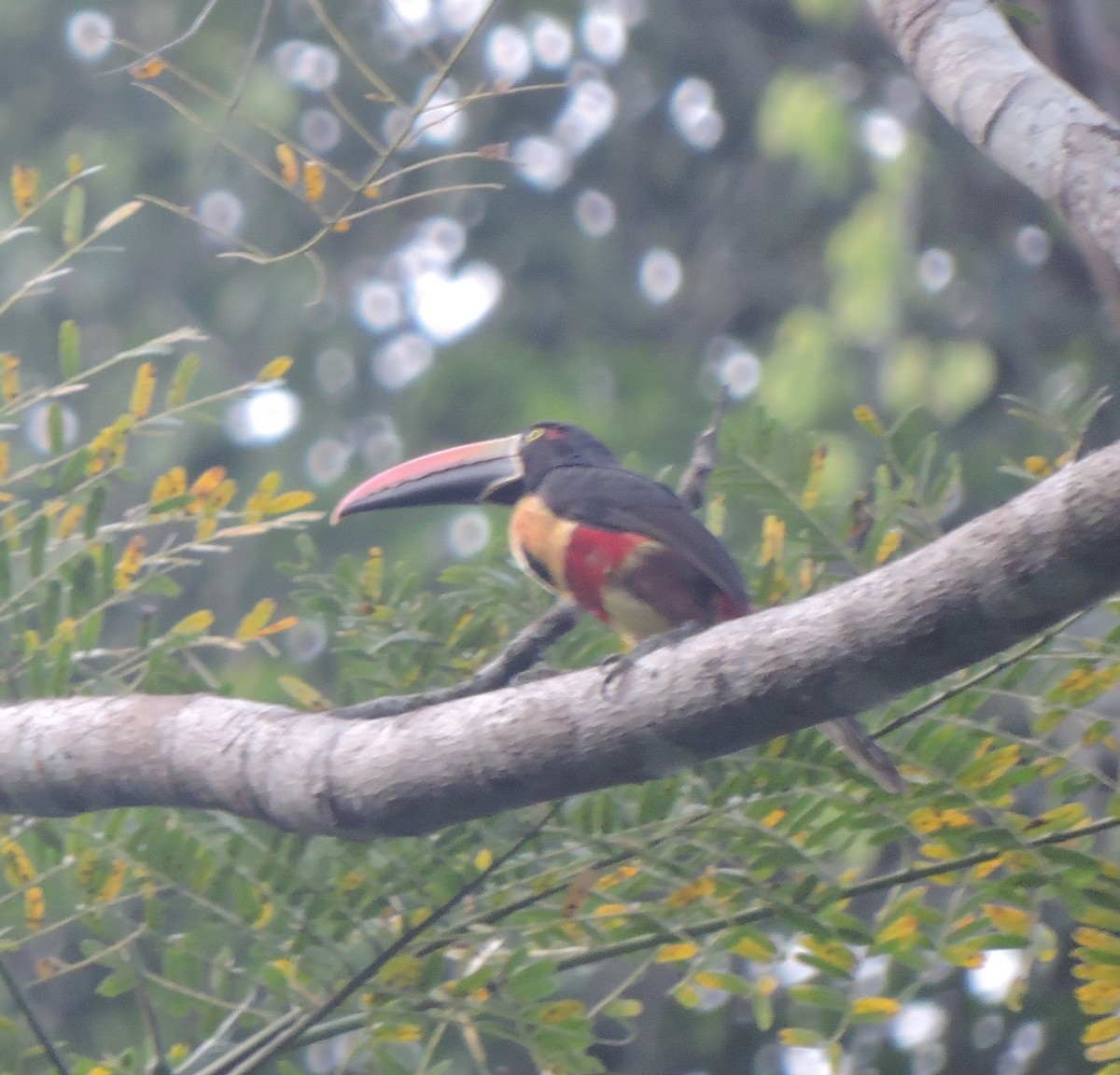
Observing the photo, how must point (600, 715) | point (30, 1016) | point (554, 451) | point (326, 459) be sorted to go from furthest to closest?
point (326, 459) → point (554, 451) → point (30, 1016) → point (600, 715)

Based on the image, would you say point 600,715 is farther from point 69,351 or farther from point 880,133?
point 880,133

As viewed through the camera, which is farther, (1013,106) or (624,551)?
(624,551)

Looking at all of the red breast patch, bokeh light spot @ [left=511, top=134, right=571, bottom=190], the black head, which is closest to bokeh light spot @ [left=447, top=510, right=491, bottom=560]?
bokeh light spot @ [left=511, top=134, right=571, bottom=190]

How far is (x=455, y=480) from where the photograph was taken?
11.3ft

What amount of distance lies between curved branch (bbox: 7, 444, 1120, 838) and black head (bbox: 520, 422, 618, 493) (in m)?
1.16

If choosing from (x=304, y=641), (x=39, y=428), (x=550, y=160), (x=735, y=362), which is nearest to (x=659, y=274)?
(x=550, y=160)

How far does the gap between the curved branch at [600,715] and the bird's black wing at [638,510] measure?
0.75 m

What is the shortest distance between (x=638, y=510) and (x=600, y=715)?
1051 millimetres

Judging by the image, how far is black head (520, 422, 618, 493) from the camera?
330 cm

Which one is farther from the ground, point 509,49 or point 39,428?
point 509,49

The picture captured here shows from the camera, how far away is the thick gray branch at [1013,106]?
7.22 ft

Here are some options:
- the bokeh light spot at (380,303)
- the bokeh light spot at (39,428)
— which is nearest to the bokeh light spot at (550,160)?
the bokeh light spot at (380,303)

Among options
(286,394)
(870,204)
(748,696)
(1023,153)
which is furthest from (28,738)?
(286,394)

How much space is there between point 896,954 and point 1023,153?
3.41 feet
